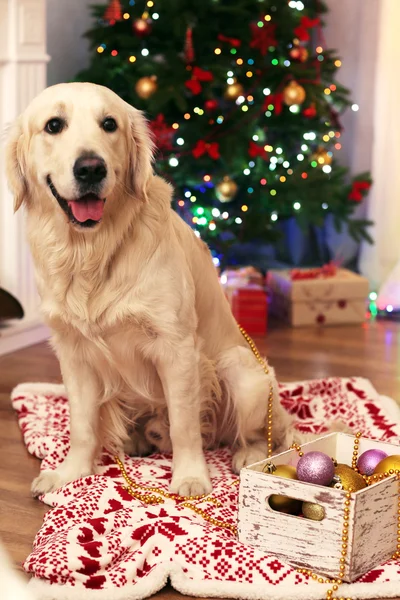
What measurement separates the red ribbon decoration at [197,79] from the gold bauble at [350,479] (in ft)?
8.79

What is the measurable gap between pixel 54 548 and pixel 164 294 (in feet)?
2.21

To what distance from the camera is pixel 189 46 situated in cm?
436

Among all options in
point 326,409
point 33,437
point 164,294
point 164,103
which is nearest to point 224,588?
point 164,294

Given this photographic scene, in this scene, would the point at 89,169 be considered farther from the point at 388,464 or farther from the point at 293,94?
the point at 293,94

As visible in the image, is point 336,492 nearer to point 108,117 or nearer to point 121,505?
point 121,505

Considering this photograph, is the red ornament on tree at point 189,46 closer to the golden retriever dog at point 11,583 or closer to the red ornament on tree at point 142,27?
the red ornament on tree at point 142,27

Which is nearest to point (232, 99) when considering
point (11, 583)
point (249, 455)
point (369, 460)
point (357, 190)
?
point (357, 190)

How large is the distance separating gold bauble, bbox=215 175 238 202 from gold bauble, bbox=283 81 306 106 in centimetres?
48

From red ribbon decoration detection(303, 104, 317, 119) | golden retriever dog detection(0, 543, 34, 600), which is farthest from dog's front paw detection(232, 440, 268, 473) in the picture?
red ribbon decoration detection(303, 104, 317, 119)

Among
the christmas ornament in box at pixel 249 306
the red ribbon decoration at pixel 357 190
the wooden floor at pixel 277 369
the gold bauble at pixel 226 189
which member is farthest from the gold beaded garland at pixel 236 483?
the red ribbon decoration at pixel 357 190

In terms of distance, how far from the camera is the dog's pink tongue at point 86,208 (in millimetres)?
2154

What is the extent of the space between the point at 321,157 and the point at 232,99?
0.59m

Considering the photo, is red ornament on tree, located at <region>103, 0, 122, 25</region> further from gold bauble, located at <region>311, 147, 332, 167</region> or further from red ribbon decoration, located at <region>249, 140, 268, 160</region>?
gold bauble, located at <region>311, 147, 332, 167</region>

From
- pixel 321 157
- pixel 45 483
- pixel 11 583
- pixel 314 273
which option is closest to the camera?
pixel 11 583
